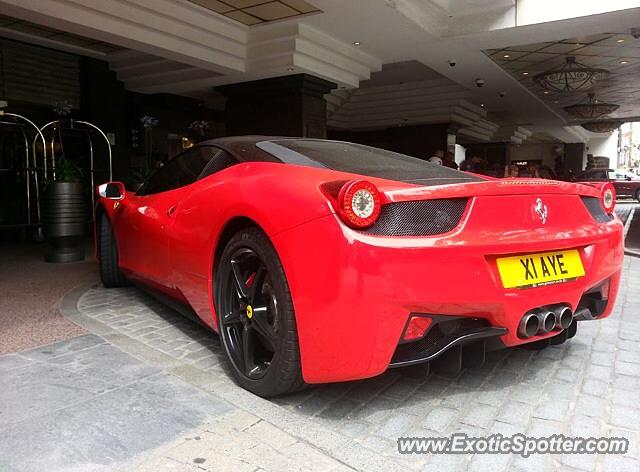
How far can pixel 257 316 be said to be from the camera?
2.16 m

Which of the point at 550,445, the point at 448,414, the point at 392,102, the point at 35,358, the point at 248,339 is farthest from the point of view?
the point at 392,102

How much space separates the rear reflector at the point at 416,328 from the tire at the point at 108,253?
3054 millimetres

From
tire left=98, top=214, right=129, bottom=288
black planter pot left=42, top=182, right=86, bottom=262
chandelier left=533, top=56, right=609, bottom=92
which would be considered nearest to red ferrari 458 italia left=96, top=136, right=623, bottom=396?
tire left=98, top=214, right=129, bottom=288

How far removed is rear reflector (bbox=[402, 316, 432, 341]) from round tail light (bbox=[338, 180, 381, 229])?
0.39 m

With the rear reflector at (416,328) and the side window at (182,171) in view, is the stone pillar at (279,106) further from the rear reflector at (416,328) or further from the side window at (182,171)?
the rear reflector at (416,328)

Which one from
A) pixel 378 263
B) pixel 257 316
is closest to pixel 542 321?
pixel 378 263

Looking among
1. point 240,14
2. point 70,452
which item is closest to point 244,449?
point 70,452

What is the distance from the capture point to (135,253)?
345 cm

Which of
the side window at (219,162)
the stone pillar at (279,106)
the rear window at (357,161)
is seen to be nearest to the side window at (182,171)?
the side window at (219,162)

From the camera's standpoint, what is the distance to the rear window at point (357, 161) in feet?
7.29

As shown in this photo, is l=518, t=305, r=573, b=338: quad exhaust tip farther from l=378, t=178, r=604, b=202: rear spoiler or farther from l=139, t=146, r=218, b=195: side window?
l=139, t=146, r=218, b=195: side window

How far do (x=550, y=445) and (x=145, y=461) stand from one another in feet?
4.69

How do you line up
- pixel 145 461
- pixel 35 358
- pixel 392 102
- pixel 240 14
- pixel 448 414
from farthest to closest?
pixel 392 102 < pixel 240 14 < pixel 35 358 < pixel 448 414 < pixel 145 461

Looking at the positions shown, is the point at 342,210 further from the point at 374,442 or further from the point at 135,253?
the point at 135,253
